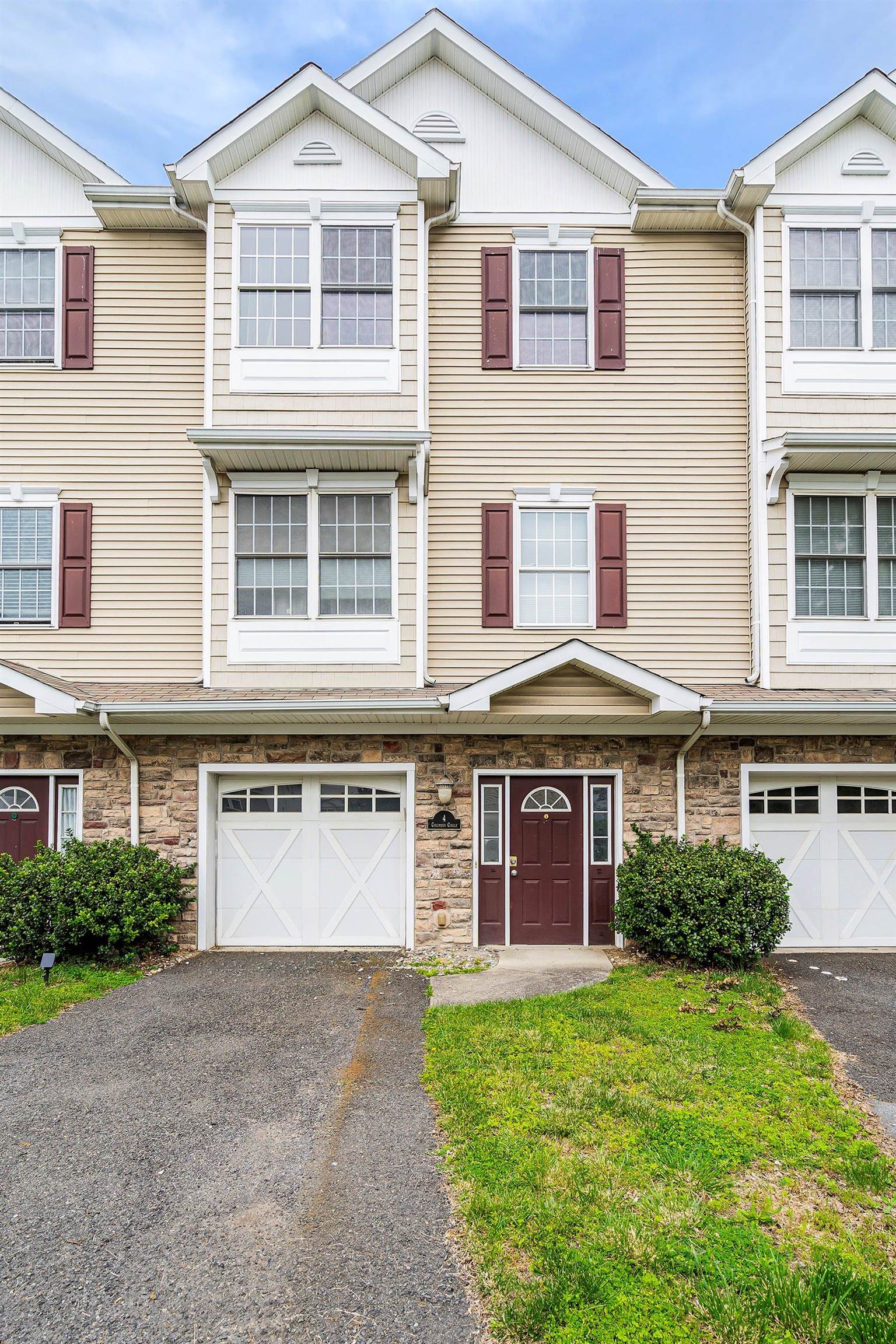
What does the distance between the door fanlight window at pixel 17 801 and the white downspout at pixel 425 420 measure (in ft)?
16.4

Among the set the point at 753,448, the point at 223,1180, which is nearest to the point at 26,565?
the point at 223,1180

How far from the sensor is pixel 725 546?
1012 cm

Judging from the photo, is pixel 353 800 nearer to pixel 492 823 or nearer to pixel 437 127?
pixel 492 823

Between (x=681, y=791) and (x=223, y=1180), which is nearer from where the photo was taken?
(x=223, y=1180)

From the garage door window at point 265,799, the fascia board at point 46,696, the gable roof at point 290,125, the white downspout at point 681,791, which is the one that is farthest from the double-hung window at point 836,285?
the fascia board at point 46,696

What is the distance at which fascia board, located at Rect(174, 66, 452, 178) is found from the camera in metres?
9.30

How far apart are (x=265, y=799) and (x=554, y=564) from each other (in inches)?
186

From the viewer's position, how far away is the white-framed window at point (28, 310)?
33.1 ft

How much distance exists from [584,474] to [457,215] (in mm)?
3742

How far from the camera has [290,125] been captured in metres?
9.70

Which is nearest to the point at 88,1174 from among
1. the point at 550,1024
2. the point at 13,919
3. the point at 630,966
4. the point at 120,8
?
the point at 550,1024

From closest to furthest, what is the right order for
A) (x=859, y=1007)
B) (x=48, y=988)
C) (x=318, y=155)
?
(x=859, y=1007) → (x=48, y=988) → (x=318, y=155)

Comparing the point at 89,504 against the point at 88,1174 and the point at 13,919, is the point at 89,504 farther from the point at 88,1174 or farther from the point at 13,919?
the point at 88,1174

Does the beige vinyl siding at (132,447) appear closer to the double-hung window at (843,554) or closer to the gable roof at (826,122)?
the gable roof at (826,122)
